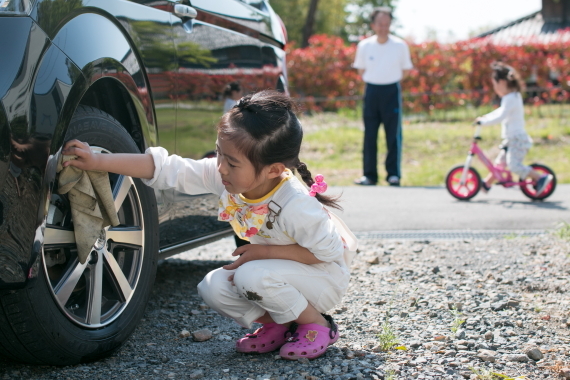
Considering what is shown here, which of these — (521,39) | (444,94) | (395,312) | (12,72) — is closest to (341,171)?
(444,94)

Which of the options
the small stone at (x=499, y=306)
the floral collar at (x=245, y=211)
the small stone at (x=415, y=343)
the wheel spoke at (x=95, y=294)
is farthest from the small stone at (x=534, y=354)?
the wheel spoke at (x=95, y=294)

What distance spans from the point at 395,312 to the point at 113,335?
4.57 feet

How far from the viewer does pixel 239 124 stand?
2379 mm

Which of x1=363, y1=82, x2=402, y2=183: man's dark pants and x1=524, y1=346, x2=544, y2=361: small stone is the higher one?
x1=363, y1=82, x2=402, y2=183: man's dark pants

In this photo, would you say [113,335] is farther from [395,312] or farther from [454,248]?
[454,248]

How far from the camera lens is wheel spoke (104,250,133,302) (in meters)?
2.39

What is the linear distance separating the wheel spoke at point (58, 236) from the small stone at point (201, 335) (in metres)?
0.80

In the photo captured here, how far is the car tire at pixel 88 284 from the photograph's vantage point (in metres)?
2.03

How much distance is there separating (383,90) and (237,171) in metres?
6.03

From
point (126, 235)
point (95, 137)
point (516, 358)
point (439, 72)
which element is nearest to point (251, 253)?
point (126, 235)

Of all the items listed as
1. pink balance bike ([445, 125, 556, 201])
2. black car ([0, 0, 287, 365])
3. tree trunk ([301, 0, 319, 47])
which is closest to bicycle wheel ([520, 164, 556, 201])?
pink balance bike ([445, 125, 556, 201])

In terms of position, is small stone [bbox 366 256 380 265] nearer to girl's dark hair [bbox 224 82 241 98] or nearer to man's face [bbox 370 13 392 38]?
girl's dark hair [bbox 224 82 241 98]

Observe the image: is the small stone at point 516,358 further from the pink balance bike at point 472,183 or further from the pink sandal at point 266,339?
the pink balance bike at point 472,183

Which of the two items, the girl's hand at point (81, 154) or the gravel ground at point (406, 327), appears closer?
the girl's hand at point (81, 154)
